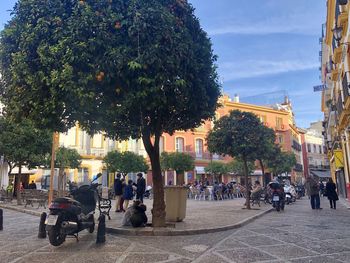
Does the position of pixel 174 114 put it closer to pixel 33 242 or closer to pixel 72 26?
pixel 72 26

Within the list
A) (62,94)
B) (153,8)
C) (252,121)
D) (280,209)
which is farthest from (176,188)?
(280,209)

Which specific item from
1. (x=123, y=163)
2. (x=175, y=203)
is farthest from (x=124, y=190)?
(x=123, y=163)

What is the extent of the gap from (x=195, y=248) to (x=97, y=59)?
461cm

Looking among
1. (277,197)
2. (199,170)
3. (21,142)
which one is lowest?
(277,197)

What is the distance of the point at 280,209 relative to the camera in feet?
53.8

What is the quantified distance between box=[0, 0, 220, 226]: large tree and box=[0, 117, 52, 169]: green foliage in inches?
461

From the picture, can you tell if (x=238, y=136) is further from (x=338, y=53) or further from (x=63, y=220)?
(x=63, y=220)

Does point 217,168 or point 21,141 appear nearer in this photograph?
point 21,141

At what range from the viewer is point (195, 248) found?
22.6ft

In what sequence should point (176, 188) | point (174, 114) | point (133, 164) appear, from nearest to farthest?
point (174, 114)
point (176, 188)
point (133, 164)

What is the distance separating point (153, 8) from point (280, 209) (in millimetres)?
12428

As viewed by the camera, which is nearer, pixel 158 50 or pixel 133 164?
pixel 158 50

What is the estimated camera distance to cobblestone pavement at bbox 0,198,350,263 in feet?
19.7

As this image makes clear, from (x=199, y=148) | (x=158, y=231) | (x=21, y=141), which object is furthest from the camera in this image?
(x=199, y=148)
